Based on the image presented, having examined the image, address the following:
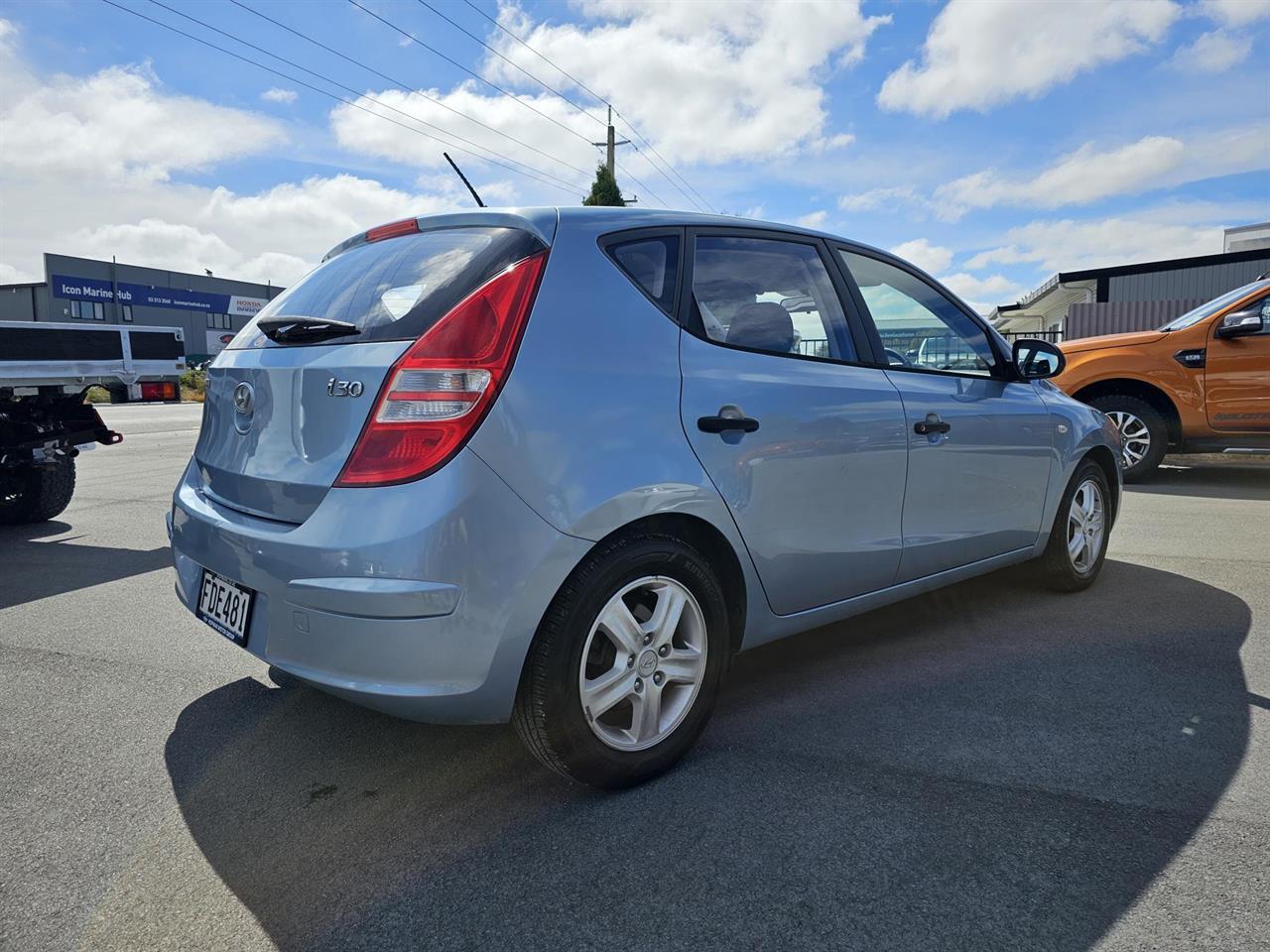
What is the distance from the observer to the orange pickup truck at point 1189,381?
789cm

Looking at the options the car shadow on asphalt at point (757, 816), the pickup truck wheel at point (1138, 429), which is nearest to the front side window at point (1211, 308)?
the pickup truck wheel at point (1138, 429)

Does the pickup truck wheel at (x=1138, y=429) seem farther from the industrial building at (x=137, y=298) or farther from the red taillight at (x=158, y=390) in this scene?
the industrial building at (x=137, y=298)

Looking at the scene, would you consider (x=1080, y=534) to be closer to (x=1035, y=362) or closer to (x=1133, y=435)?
(x=1035, y=362)

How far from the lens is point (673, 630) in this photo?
2.53 m

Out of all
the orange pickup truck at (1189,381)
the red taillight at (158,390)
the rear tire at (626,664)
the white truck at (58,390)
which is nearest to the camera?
the rear tire at (626,664)

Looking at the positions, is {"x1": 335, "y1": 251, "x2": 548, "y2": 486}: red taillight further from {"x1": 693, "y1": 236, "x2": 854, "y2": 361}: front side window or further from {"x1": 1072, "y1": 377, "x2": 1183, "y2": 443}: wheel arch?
{"x1": 1072, "y1": 377, "x2": 1183, "y2": 443}: wheel arch

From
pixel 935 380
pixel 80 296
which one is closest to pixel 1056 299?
pixel 935 380

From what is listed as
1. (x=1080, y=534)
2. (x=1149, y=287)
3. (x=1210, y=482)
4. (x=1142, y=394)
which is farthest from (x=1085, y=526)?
(x=1149, y=287)

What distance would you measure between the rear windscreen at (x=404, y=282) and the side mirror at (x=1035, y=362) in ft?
8.46

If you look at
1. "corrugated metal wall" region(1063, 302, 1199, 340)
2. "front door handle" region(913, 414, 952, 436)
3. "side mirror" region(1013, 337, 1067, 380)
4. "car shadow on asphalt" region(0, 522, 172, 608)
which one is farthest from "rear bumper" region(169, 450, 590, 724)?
"corrugated metal wall" region(1063, 302, 1199, 340)

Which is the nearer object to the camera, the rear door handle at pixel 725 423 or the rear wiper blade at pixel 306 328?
the rear wiper blade at pixel 306 328

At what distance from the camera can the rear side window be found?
2.53 m

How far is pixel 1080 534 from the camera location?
4.43 meters

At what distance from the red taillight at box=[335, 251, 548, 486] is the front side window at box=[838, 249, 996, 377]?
5.36 feet
